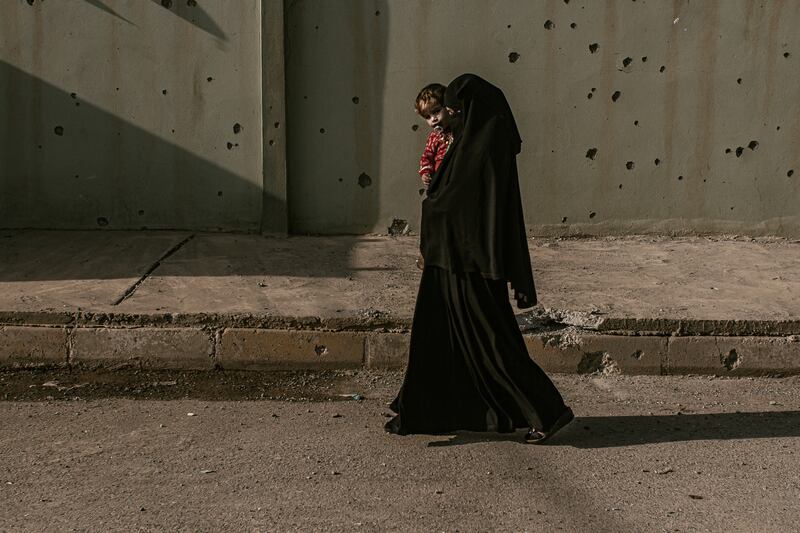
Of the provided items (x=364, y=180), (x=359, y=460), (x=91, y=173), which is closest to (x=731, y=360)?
(x=359, y=460)

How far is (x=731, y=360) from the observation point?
6816 mm

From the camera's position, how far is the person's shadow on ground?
5457 mm

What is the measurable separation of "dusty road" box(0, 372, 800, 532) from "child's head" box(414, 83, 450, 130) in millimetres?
1355

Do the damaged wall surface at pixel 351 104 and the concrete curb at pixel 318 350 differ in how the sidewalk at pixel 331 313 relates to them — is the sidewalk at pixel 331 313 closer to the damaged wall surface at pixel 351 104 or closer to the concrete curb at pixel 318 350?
the concrete curb at pixel 318 350

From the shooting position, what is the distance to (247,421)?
18.8ft

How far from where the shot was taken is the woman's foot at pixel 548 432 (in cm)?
533

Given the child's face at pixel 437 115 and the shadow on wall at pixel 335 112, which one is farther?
the shadow on wall at pixel 335 112

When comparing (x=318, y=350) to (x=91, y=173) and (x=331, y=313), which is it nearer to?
(x=331, y=313)

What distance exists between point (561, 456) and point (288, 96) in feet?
15.6

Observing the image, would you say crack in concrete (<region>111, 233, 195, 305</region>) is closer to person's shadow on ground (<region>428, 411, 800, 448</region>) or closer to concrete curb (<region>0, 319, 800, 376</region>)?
concrete curb (<region>0, 319, 800, 376</region>)

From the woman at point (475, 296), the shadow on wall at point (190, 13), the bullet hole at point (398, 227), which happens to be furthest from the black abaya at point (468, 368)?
the shadow on wall at point (190, 13)

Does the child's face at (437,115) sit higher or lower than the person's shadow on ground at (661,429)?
higher

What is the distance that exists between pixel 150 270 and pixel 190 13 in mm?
2203

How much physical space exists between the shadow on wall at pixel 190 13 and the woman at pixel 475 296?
4.27 metres
